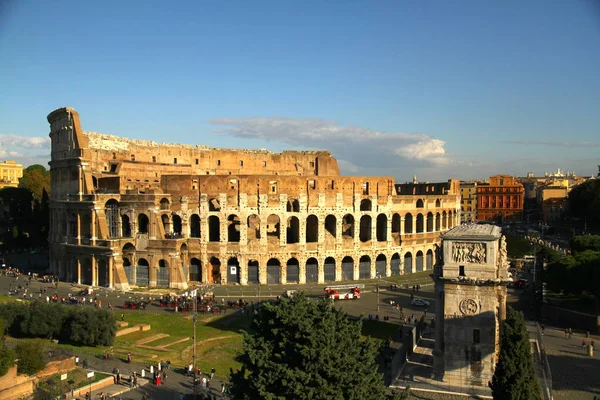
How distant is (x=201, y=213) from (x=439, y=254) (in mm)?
29784

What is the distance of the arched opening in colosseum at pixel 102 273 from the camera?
4966cm

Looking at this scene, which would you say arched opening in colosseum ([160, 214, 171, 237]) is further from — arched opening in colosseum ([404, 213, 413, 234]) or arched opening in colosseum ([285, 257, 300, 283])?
arched opening in colosseum ([404, 213, 413, 234])

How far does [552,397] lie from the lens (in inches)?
998

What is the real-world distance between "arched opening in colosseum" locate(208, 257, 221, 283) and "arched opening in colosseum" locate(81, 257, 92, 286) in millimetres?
11471

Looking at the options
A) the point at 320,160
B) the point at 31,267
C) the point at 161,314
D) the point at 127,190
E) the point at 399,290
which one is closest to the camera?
the point at 161,314

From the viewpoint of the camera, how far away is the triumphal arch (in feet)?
83.4

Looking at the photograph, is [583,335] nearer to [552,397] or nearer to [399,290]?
[552,397]

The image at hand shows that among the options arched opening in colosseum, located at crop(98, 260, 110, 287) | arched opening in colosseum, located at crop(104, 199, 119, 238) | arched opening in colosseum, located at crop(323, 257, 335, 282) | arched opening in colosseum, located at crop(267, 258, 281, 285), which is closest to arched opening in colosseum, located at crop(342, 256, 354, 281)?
arched opening in colosseum, located at crop(323, 257, 335, 282)

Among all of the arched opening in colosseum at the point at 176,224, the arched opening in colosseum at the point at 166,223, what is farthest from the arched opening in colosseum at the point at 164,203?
the arched opening in colosseum at the point at 176,224

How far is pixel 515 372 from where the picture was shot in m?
21.1

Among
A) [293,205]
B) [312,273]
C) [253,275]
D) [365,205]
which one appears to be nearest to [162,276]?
[253,275]

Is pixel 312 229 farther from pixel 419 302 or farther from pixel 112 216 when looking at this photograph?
pixel 112 216

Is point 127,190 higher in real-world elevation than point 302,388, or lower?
higher

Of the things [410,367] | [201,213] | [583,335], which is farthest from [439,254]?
[201,213]
